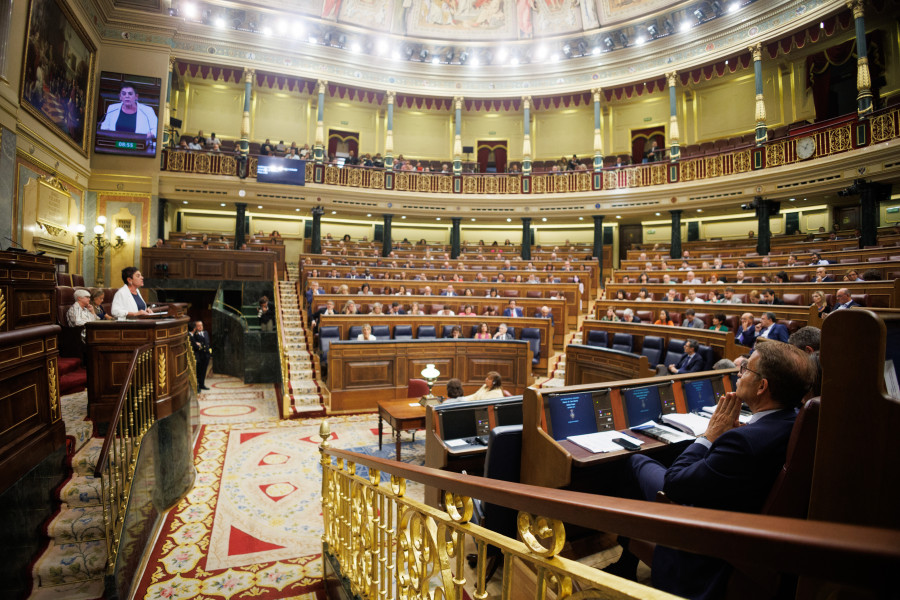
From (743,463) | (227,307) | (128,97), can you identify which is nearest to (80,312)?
(743,463)

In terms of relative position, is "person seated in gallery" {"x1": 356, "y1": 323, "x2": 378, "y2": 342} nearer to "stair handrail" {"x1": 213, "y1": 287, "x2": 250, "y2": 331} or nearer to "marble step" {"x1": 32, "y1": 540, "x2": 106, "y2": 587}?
"stair handrail" {"x1": 213, "y1": 287, "x2": 250, "y2": 331}

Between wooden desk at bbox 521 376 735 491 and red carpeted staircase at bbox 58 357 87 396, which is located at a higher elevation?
red carpeted staircase at bbox 58 357 87 396

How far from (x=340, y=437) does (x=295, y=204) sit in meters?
10.6

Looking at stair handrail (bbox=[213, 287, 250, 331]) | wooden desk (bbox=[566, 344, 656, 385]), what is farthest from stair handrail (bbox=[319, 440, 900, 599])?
stair handrail (bbox=[213, 287, 250, 331])

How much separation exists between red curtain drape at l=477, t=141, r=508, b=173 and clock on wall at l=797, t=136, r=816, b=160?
10097 millimetres

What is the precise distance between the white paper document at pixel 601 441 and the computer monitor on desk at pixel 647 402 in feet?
1.49

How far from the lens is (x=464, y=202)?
15.6 m

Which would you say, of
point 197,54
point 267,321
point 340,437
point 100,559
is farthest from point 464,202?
point 100,559

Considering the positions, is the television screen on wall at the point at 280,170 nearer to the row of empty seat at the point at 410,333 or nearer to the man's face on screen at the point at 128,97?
the man's face on screen at the point at 128,97

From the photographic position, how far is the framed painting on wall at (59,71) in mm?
8031

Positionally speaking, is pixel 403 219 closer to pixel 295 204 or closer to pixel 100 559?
pixel 295 204

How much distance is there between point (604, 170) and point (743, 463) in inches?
569

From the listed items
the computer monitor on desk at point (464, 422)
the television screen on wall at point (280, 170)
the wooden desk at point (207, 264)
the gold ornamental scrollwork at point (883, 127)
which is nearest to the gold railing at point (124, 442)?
the computer monitor on desk at point (464, 422)

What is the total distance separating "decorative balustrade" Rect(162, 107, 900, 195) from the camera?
10.3m
